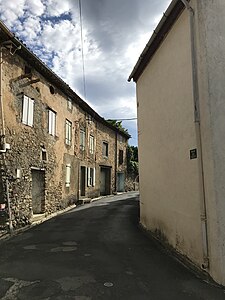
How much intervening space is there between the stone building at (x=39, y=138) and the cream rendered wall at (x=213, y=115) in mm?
6436

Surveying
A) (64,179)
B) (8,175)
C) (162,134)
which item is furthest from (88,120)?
(162,134)

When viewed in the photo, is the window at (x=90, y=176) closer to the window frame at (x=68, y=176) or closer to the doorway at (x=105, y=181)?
the doorway at (x=105, y=181)

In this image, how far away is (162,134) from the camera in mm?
8414

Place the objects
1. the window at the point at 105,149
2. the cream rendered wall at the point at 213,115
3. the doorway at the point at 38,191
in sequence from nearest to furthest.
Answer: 1. the cream rendered wall at the point at 213,115
2. the doorway at the point at 38,191
3. the window at the point at 105,149

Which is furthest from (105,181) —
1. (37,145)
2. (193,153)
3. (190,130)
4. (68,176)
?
(193,153)

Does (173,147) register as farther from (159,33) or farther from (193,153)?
(159,33)

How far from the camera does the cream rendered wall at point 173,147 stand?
6285mm

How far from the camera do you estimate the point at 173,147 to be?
7.45 meters

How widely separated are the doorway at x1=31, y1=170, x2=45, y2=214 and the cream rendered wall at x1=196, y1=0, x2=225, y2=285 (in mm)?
9238

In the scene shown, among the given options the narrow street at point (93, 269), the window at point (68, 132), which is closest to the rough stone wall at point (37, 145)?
the window at point (68, 132)

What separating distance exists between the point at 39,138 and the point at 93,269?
8.20 m

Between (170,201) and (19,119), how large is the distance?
6.57m

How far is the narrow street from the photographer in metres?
4.68

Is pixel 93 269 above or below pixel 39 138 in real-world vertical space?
below
